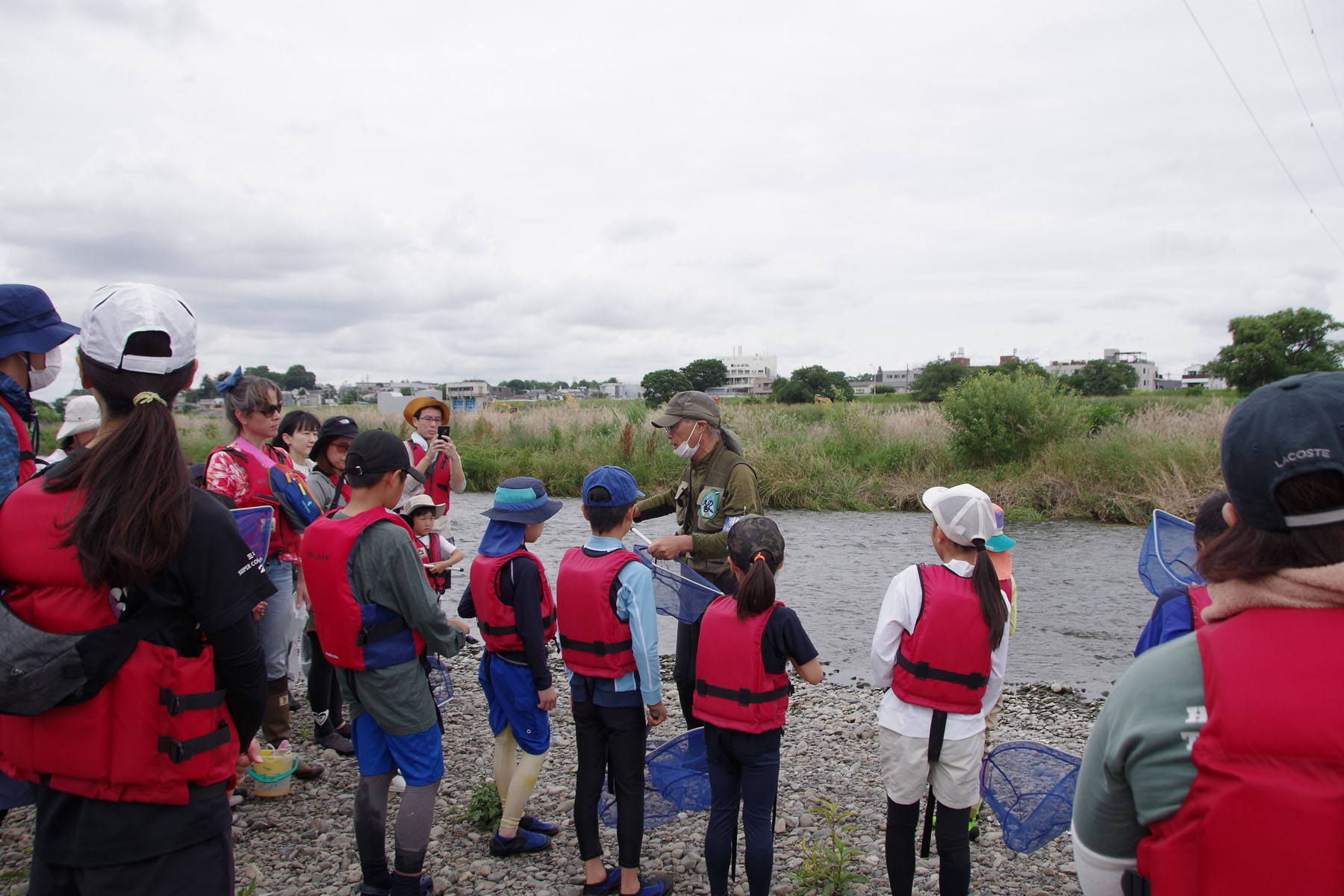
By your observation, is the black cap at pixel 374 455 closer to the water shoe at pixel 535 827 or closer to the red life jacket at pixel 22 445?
the red life jacket at pixel 22 445

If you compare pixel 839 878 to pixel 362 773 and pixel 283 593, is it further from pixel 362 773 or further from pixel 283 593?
pixel 283 593

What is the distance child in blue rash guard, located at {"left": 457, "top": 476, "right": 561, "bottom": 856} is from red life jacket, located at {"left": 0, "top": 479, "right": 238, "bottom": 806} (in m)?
1.78

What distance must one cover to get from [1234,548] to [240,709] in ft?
7.23

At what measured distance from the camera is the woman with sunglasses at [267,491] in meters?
4.14

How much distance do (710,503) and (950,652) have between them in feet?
5.65

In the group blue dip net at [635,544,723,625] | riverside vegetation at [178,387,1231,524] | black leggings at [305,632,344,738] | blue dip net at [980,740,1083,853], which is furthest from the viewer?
riverside vegetation at [178,387,1231,524]

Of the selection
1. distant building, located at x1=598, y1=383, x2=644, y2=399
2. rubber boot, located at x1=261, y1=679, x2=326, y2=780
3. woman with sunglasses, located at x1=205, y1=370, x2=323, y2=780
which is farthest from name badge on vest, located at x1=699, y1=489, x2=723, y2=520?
distant building, located at x1=598, y1=383, x2=644, y2=399

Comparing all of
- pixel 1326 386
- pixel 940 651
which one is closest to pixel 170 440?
pixel 1326 386

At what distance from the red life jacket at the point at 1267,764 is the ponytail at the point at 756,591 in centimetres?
184

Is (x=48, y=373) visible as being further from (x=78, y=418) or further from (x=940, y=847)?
(x=940, y=847)

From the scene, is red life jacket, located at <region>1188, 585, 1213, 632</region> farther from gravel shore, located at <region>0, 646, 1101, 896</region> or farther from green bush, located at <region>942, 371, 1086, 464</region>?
green bush, located at <region>942, 371, 1086, 464</region>

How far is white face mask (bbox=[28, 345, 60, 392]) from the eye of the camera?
2518 millimetres

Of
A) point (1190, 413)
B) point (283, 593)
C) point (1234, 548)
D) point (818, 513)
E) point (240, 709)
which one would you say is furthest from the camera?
point (1190, 413)

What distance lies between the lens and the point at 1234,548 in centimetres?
131
